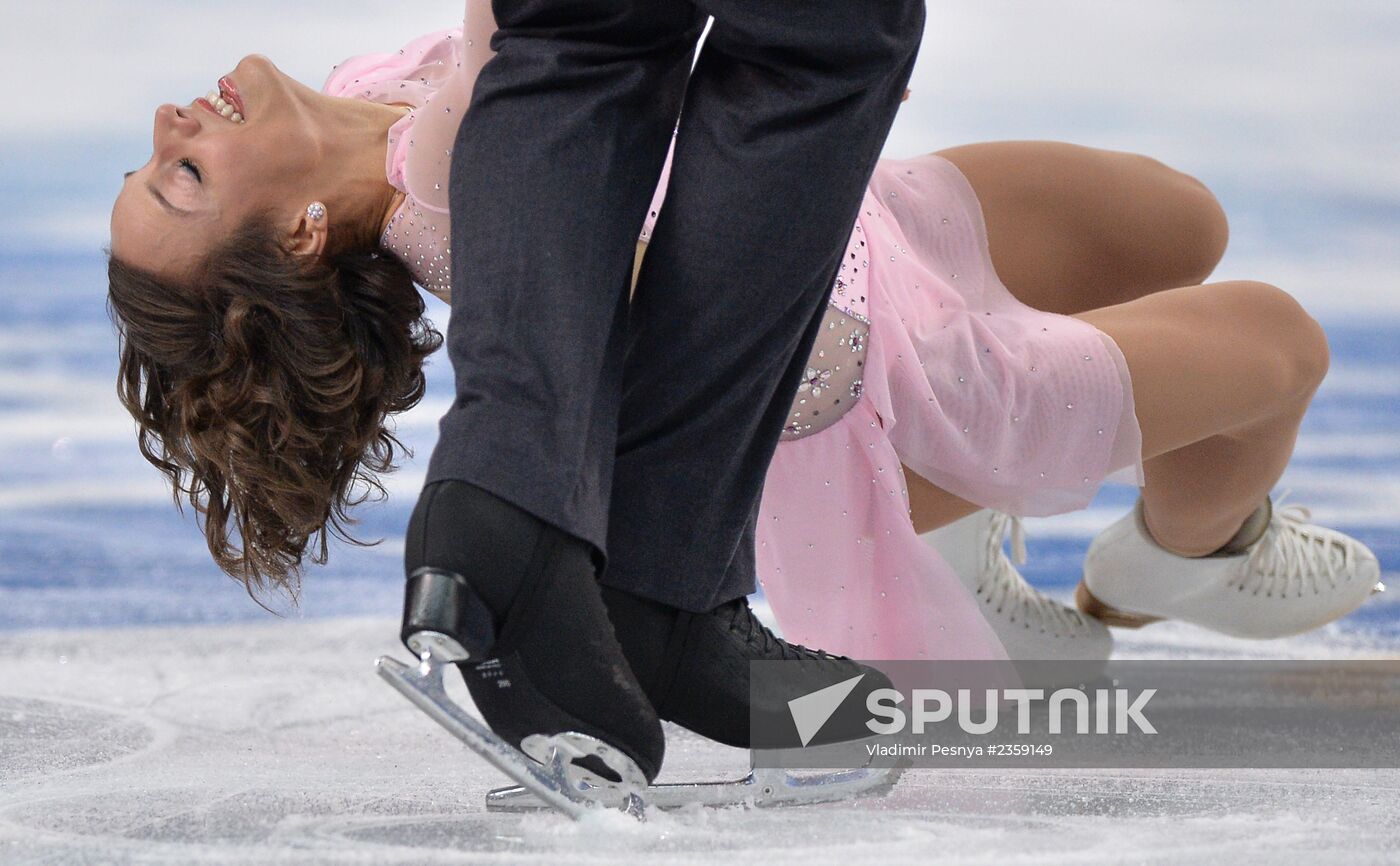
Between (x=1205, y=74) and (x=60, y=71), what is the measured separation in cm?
235

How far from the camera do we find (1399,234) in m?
2.96

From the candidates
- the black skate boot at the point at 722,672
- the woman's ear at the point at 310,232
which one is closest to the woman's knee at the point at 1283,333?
the black skate boot at the point at 722,672

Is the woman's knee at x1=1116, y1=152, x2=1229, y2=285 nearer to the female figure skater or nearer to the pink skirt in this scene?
the female figure skater

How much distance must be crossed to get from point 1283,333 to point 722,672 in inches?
26.3

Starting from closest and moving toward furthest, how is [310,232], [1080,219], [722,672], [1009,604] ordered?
1. [722,672]
2. [310,232]
3. [1080,219]
4. [1009,604]

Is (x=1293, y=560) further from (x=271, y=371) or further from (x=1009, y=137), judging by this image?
(x=1009, y=137)

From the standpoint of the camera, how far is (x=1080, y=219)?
1.42 m

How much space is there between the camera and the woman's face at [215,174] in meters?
1.13

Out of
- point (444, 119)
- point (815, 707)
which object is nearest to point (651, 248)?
point (444, 119)

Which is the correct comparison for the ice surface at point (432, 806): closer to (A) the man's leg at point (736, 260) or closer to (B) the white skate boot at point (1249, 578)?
(A) the man's leg at point (736, 260)

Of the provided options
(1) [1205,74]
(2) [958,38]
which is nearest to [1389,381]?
(1) [1205,74]

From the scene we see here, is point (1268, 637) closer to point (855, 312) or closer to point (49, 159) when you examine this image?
point (855, 312)

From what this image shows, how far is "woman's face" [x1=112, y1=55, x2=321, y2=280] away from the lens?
44.5 inches

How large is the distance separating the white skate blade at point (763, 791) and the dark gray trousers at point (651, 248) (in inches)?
5.5
